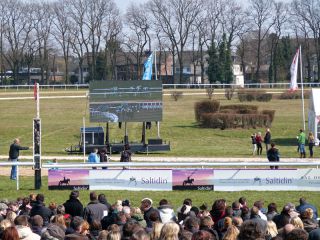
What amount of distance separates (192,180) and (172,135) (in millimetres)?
20923

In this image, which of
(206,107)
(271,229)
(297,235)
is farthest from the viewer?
(206,107)

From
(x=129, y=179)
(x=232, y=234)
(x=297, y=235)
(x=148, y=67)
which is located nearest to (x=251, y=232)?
(x=297, y=235)

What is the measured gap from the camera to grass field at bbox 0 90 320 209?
2017cm

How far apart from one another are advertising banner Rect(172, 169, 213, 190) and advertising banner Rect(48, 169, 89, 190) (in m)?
2.43

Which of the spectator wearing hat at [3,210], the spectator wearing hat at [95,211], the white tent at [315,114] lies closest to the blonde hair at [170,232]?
the spectator wearing hat at [3,210]

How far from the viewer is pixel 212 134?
4166 centimetres

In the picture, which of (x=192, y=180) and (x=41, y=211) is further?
(x=192, y=180)

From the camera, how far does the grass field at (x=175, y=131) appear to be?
3609 centimetres

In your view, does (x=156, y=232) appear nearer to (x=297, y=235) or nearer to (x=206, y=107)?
(x=297, y=235)

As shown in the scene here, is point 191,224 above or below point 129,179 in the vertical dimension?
above

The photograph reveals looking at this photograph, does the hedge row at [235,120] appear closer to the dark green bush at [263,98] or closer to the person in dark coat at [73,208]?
the dark green bush at [263,98]

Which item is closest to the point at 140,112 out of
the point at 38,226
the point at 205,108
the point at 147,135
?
the point at 147,135

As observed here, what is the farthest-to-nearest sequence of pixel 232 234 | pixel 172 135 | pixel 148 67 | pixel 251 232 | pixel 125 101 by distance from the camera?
1. pixel 172 135
2. pixel 148 67
3. pixel 125 101
4. pixel 232 234
5. pixel 251 232

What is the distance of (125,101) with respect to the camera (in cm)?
3219
